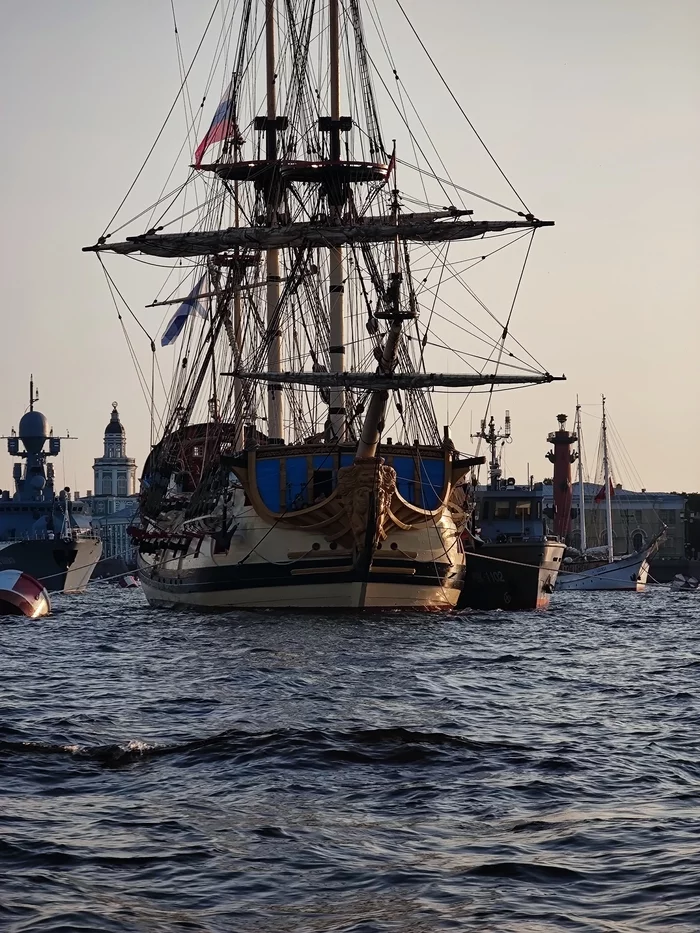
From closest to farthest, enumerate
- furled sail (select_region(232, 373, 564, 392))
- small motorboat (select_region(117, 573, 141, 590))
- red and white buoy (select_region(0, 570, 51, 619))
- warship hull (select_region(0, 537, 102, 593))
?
1. furled sail (select_region(232, 373, 564, 392))
2. red and white buoy (select_region(0, 570, 51, 619))
3. warship hull (select_region(0, 537, 102, 593))
4. small motorboat (select_region(117, 573, 141, 590))

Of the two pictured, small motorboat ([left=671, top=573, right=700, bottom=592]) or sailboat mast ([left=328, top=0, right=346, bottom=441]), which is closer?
sailboat mast ([left=328, top=0, right=346, bottom=441])

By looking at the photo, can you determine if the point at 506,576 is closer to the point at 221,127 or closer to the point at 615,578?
the point at 221,127

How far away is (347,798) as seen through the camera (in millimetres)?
15164

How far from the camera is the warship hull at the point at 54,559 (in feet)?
325

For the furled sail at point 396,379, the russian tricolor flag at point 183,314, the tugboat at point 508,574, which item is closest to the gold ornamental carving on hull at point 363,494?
the furled sail at point 396,379

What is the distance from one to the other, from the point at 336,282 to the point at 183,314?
1976cm

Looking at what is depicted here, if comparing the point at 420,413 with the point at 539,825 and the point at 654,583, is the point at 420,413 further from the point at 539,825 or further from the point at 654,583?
the point at 654,583

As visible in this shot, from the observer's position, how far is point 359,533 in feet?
150

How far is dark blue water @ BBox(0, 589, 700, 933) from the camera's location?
1148cm

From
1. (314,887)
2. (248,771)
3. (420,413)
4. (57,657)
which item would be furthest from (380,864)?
(420,413)

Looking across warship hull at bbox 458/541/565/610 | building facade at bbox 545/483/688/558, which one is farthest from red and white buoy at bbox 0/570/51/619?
building facade at bbox 545/483/688/558

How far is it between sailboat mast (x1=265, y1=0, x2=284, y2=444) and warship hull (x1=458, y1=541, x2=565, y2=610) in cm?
1081

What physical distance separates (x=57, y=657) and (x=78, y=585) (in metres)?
72.1

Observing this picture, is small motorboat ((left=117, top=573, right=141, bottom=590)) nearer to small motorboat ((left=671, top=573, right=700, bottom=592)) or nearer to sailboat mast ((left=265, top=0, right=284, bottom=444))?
small motorboat ((left=671, top=573, right=700, bottom=592))
